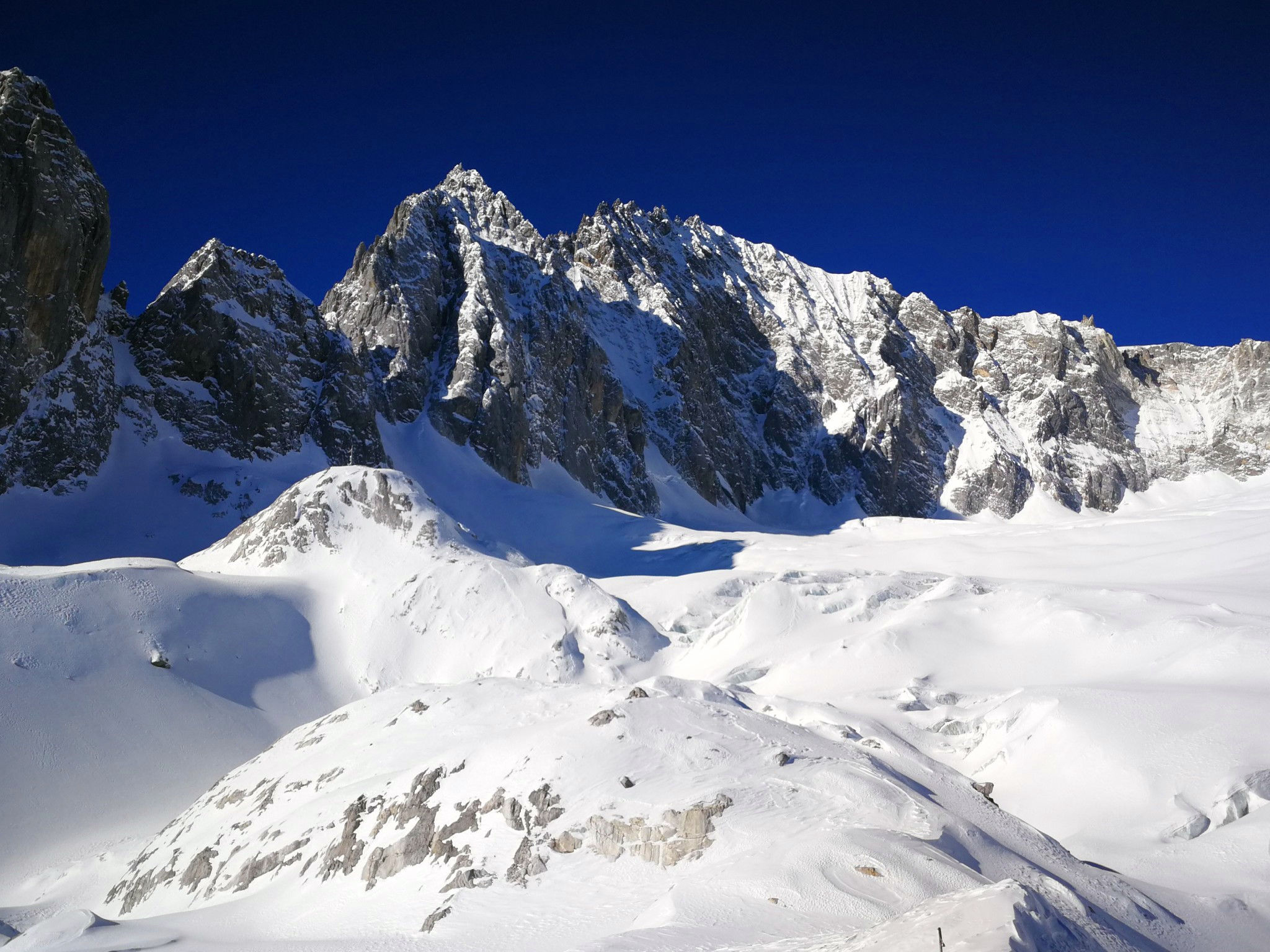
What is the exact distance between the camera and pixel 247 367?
281ft

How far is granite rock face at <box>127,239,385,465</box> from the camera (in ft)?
270

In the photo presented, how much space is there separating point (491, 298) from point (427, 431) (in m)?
22.8

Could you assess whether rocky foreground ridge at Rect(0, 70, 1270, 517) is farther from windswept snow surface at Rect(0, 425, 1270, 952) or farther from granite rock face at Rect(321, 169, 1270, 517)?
windswept snow surface at Rect(0, 425, 1270, 952)

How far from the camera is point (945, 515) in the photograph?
489 feet

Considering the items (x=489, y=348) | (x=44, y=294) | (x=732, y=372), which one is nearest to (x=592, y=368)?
(x=489, y=348)

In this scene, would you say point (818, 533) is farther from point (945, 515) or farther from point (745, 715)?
point (745, 715)

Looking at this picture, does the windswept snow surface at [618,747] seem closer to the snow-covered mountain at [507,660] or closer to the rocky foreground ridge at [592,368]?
the snow-covered mountain at [507,660]

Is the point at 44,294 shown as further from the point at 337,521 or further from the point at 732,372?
the point at 732,372

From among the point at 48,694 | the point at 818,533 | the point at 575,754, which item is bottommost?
the point at 575,754

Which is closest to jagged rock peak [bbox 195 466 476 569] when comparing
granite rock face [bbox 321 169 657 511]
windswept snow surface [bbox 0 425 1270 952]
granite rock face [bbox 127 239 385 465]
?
windswept snow surface [bbox 0 425 1270 952]

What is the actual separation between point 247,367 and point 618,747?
3045 inches

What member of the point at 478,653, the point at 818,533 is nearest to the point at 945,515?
the point at 818,533

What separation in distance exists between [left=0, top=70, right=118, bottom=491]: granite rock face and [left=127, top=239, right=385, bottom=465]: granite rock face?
8.28 metres

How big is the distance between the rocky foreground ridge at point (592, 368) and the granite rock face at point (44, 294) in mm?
190
